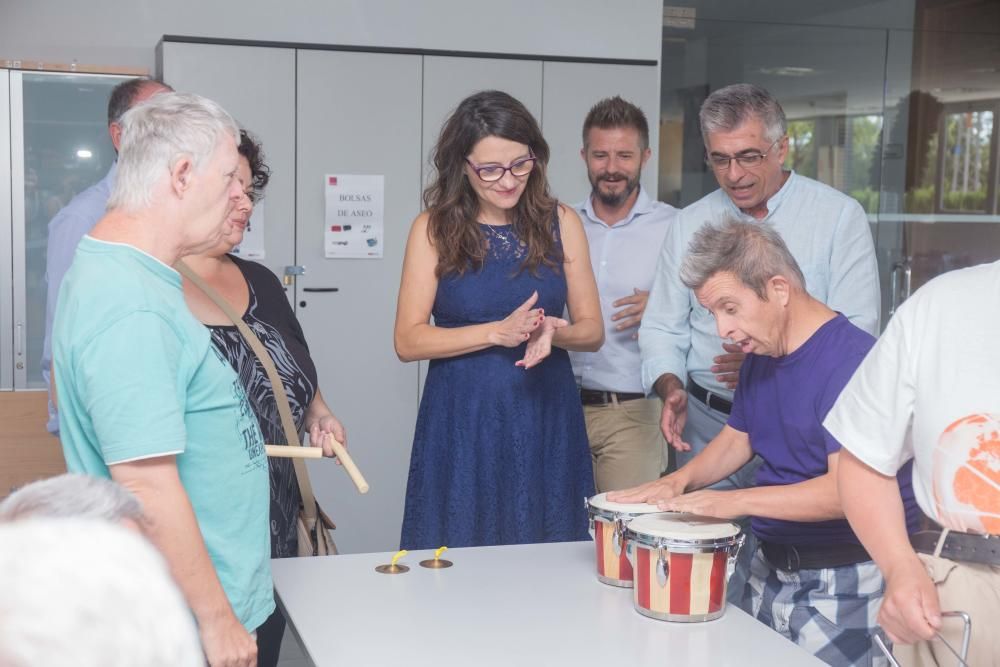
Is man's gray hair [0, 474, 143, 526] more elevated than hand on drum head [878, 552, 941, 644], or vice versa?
man's gray hair [0, 474, 143, 526]

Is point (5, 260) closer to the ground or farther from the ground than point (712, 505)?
farther from the ground

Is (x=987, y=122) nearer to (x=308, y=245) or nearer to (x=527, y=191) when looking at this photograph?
(x=308, y=245)

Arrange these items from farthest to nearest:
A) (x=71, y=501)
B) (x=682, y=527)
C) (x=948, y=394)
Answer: (x=682, y=527)
(x=948, y=394)
(x=71, y=501)

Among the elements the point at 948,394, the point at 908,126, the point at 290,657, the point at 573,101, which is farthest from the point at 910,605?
the point at 908,126

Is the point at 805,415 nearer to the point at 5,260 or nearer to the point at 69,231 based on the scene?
the point at 69,231

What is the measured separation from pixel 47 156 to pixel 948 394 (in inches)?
161

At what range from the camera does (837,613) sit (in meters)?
2.31

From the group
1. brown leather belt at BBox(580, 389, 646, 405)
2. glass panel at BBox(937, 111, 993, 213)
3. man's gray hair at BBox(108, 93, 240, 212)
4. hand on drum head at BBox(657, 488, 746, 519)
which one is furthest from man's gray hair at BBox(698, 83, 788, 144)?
glass panel at BBox(937, 111, 993, 213)

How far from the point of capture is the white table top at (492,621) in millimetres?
1931

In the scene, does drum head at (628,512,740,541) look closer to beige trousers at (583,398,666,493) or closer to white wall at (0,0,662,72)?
beige trousers at (583,398,666,493)

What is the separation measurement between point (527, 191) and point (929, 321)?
1407mm

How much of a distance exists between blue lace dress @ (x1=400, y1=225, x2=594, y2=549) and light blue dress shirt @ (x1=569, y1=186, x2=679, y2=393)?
0.63 m

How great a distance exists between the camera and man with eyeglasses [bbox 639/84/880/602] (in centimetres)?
298

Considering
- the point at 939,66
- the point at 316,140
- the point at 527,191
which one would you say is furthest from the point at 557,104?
the point at 939,66
